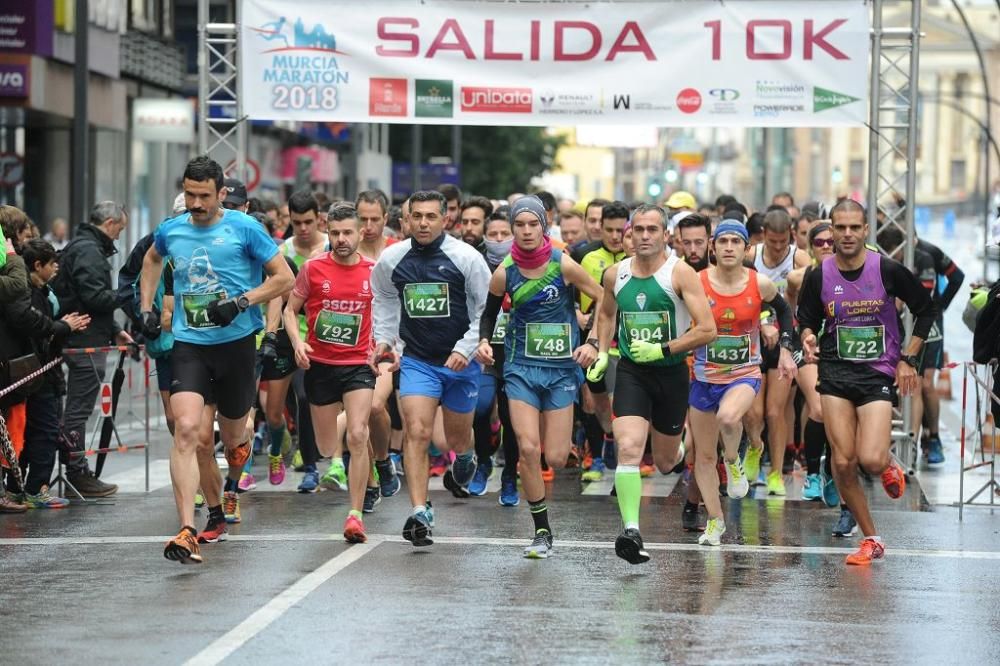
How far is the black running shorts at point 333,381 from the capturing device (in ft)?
38.3

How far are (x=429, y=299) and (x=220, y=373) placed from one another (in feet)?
4.29

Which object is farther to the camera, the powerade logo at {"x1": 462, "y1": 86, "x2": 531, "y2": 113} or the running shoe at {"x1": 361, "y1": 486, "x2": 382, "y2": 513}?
the powerade logo at {"x1": 462, "y1": 86, "x2": 531, "y2": 113}

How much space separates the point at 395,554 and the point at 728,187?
14499 cm

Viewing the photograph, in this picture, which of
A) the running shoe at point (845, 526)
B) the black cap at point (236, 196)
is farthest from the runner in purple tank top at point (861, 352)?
the black cap at point (236, 196)

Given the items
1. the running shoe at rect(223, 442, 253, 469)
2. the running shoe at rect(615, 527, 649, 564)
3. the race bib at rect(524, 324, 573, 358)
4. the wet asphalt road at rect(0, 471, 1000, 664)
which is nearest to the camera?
the wet asphalt road at rect(0, 471, 1000, 664)

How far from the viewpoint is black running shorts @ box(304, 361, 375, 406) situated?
11.7 metres

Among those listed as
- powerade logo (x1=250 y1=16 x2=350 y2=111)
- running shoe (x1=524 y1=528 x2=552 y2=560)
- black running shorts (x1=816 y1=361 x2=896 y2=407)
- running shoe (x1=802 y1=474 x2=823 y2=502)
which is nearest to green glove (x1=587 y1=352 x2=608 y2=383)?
running shoe (x1=524 y1=528 x2=552 y2=560)

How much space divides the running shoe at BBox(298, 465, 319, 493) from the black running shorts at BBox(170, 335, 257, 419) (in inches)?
112

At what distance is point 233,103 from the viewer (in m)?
16.8

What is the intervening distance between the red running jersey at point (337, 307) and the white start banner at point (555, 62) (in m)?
4.67

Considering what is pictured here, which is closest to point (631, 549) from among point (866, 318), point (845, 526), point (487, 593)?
point (487, 593)

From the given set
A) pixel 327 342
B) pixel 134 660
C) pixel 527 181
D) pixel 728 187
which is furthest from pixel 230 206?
pixel 728 187

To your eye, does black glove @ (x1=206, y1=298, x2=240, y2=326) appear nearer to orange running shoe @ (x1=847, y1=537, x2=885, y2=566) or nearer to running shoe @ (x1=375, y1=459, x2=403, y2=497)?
running shoe @ (x1=375, y1=459, x2=403, y2=497)

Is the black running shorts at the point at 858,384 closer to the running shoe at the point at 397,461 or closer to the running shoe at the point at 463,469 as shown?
the running shoe at the point at 463,469
